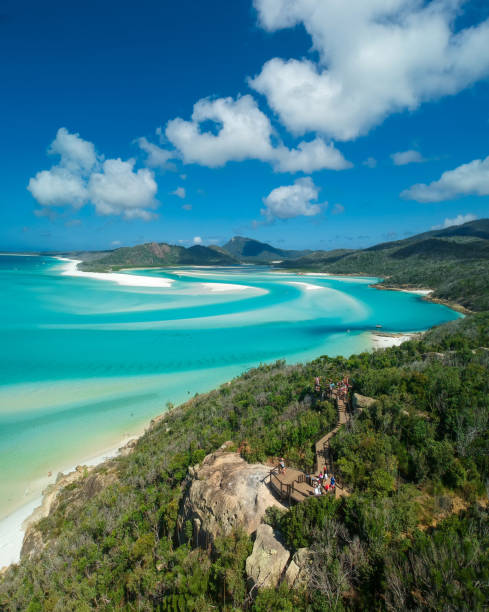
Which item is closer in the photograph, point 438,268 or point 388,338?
point 388,338

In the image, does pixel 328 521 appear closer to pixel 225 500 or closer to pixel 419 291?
pixel 225 500

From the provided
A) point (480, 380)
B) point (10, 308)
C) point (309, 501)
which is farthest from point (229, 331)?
point (10, 308)

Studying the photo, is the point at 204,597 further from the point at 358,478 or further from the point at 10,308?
the point at 10,308

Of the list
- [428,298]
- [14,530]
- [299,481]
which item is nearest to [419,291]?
[428,298]

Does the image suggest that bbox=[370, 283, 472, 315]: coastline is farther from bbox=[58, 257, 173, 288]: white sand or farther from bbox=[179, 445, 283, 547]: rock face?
bbox=[58, 257, 173, 288]: white sand

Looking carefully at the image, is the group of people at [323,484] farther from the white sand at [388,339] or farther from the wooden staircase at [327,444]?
the white sand at [388,339]

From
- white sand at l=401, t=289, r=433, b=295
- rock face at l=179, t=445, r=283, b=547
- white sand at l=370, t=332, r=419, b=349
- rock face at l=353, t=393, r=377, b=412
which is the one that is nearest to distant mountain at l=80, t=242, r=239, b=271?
white sand at l=401, t=289, r=433, b=295

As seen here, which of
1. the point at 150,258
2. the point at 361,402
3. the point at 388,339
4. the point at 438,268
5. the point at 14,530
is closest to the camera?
the point at 14,530
